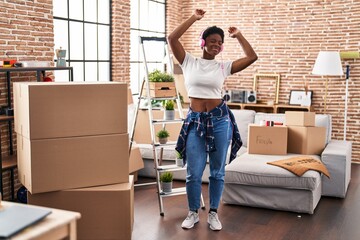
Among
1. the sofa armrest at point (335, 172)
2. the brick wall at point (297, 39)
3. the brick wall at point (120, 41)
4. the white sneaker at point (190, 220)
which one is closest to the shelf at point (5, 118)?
the white sneaker at point (190, 220)

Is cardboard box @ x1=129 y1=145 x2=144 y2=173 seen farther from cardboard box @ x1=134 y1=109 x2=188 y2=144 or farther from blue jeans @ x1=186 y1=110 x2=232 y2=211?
blue jeans @ x1=186 y1=110 x2=232 y2=211

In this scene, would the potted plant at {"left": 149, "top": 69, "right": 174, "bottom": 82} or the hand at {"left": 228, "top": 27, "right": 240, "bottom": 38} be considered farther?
the potted plant at {"left": 149, "top": 69, "right": 174, "bottom": 82}

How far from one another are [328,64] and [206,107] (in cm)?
365

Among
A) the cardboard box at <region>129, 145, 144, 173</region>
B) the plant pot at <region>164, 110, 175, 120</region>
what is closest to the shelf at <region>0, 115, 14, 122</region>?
the plant pot at <region>164, 110, 175, 120</region>

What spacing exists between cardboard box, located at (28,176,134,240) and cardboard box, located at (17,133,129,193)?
6 cm

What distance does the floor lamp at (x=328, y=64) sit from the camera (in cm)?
665

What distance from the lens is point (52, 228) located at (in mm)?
1917

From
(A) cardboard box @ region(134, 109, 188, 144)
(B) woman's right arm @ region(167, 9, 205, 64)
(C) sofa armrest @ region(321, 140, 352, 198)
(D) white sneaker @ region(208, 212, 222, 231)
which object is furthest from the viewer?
(A) cardboard box @ region(134, 109, 188, 144)

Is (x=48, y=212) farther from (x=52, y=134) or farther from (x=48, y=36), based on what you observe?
(x=48, y=36)

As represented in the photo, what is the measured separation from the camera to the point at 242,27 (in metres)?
7.84

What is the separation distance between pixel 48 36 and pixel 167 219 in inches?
90.3

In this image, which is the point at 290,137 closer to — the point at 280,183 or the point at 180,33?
the point at 280,183

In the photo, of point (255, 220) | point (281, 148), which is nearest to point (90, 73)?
point (281, 148)

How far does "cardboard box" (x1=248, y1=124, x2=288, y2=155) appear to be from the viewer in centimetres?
491
